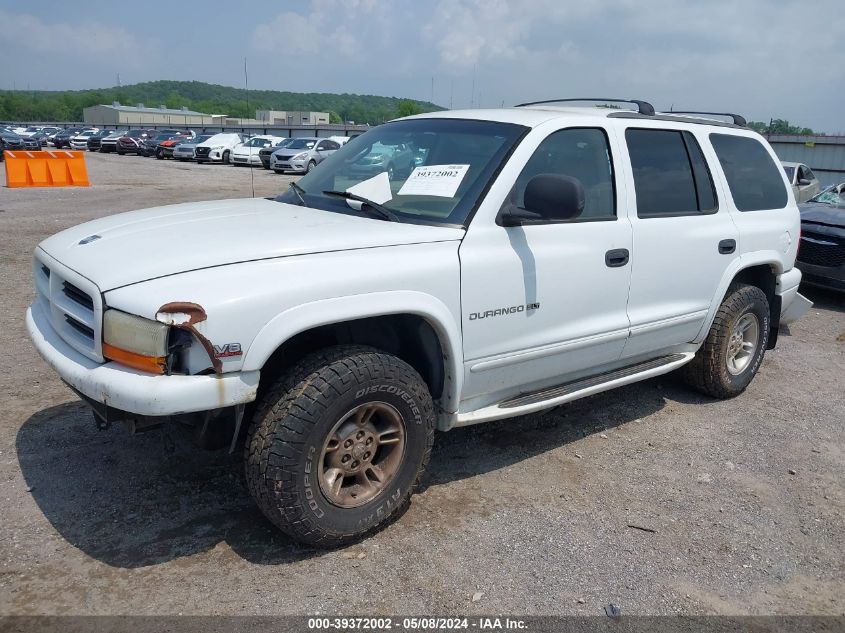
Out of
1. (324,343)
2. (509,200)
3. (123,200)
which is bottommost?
(123,200)

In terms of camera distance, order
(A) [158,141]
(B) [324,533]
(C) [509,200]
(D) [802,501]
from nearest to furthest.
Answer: (B) [324,533] < (C) [509,200] < (D) [802,501] < (A) [158,141]

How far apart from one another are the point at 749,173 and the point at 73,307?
173 inches

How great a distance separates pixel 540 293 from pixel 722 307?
194 cm

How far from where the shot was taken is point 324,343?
10.5 ft

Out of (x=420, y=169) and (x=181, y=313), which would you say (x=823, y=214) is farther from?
(x=181, y=313)

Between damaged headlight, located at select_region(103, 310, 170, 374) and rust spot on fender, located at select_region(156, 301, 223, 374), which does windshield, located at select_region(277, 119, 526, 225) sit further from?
damaged headlight, located at select_region(103, 310, 170, 374)

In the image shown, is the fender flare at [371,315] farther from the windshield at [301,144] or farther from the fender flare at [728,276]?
the windshield at [301,144]

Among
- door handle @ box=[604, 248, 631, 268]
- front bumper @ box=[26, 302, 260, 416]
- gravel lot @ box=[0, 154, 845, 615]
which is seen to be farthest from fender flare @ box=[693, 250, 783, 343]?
front bumper @ box=[26, 302, 260, 416]

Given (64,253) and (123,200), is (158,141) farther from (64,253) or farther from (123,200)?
(64,253)

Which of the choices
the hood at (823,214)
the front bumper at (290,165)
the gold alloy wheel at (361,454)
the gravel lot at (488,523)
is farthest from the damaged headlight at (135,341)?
the front bumper at (290,165)

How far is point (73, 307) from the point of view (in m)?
2.91

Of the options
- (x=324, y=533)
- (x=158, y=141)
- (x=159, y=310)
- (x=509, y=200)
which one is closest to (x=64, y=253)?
(x=159, y=310)

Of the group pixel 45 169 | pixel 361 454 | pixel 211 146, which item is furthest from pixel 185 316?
pixel 211 146

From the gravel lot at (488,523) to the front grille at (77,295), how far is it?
3.32 ft
